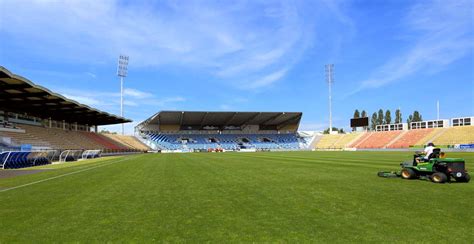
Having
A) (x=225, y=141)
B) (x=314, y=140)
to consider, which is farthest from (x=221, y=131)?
(x=314, y=140)

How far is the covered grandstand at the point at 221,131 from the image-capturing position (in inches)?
3278

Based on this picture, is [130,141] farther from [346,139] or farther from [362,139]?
[362,139]

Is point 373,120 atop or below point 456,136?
atop

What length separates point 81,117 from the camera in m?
55.2

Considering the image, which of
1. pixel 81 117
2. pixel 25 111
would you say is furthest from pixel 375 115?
pixel 25 111

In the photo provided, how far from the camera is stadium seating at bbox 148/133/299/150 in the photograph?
84188mm

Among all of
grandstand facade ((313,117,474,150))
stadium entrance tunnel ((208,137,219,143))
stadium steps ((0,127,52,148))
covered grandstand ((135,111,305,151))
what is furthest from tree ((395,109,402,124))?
stadium steps ((0,127,52,148))

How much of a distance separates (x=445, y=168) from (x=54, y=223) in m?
11.0

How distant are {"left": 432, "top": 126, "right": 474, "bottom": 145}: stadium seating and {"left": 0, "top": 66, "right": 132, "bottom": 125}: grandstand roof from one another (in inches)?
2359

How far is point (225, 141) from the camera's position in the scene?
8881 centimetres

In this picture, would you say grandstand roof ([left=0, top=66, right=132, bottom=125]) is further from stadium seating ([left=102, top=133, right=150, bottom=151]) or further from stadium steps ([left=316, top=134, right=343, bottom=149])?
stadium steps ([left=316, top=134, right=343, bottom=149])

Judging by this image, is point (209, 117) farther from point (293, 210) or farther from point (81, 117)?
point (293, 210)

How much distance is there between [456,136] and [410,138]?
9855mm

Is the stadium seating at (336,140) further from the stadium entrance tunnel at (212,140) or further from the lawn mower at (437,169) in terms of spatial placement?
the lawn mower at (437,169)
